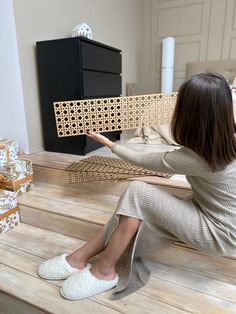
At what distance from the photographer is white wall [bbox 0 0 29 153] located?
5.60ft

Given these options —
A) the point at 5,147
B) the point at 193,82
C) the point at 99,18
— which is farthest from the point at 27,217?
the point at 99,18

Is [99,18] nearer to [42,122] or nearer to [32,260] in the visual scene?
[42,122]

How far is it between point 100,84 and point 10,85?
0.70 metres

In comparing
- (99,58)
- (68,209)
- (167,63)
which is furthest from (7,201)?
(167,63)

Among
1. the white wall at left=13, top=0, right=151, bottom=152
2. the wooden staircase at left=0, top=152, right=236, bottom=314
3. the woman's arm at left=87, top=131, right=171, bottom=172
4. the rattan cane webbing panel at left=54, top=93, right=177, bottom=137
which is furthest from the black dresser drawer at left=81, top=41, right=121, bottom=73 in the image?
the woman's arm at left=87, top=131, right=171, bottom=172

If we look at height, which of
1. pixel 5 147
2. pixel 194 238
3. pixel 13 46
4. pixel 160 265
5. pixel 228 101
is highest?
pixel 13 46

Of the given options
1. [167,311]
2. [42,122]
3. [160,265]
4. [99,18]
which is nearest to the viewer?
[167,311]

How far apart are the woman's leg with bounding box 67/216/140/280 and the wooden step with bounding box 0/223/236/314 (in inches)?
3.6

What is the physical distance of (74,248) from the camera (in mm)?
1228

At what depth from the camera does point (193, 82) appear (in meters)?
0.77

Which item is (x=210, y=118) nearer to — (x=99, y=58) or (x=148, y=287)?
(x=148, y=287)

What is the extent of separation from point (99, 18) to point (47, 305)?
264cm

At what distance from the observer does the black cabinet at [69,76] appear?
5.80 feet

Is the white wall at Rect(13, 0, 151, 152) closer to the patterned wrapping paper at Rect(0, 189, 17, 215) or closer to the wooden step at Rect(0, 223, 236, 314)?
the patterned wrapping paper at Rect(0, 189, 17, 215)
